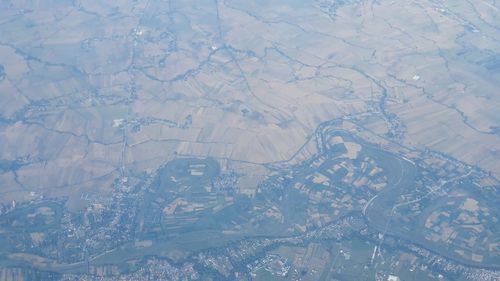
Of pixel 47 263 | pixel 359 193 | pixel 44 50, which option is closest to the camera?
pixel 47 263

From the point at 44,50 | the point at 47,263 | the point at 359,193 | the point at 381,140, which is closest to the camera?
the point at 47,263

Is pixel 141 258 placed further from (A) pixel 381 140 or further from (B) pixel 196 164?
(A) pixel 381 140

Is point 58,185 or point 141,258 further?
point 58,185

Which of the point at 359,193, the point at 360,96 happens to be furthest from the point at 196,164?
the point at 360,96

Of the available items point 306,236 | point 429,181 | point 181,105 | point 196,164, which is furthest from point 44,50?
point 429,181

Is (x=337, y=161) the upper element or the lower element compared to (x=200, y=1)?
lower

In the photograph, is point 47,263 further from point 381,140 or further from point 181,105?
point 381,140

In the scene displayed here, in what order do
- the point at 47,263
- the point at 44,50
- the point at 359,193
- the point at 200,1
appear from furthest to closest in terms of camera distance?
1. the point at 200,1
2. the point at 44,50
3. the point at 359,193
4. the point at 47,263

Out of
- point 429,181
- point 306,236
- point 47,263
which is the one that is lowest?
point 47,263

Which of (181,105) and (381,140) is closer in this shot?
(381,140)
